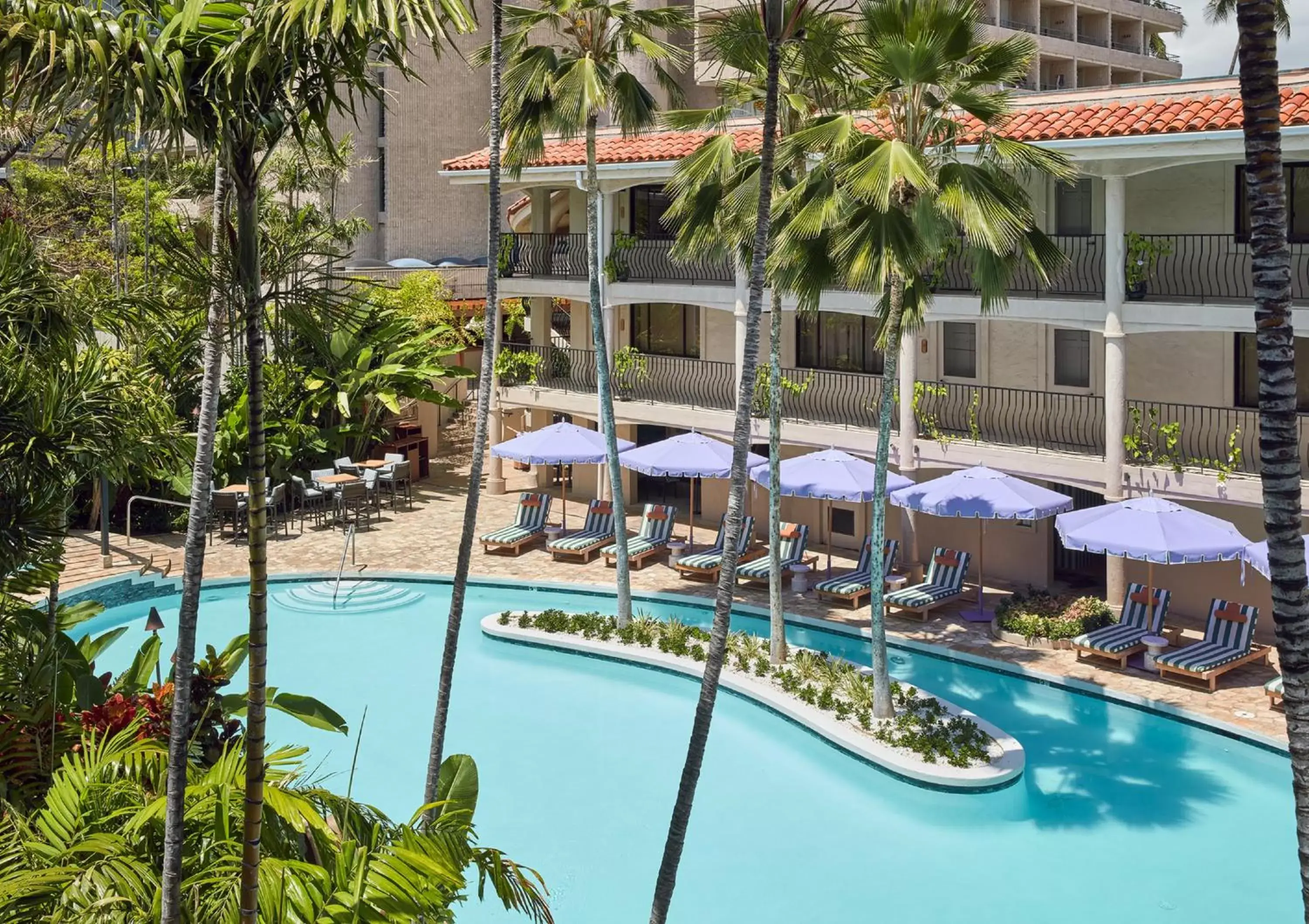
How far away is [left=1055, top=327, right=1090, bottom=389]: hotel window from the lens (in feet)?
79.8

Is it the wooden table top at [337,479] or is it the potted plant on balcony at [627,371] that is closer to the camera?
the wooden table top at [337,479]

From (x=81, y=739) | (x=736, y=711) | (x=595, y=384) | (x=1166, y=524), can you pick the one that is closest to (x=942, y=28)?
(x=1166, y=524)

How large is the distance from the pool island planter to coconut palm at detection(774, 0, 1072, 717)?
4.09 m

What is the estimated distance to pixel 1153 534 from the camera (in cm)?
1938

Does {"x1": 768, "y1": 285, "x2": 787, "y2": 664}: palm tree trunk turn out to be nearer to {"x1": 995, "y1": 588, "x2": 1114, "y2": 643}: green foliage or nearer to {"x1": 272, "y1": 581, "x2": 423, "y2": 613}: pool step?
{"x1": 995, "y1": 588, "x2": 1114, "y2": 643}: green foliage

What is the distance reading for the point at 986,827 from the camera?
15750 mm

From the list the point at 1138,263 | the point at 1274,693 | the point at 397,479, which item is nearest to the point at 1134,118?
the point at 1138,263

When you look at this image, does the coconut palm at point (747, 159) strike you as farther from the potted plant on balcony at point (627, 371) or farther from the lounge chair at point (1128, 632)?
Answer: the potted plant on balcony at point (627, 371)

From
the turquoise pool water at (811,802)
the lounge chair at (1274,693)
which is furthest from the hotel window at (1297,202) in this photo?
the turquoise pool water at (811,802)

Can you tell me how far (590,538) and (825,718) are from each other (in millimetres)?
9563

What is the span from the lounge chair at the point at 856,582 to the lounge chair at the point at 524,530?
6.03 meters

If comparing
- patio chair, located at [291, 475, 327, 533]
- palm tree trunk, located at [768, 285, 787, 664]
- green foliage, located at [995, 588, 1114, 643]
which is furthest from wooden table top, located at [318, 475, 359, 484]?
green foliage, located at [995, 588, 1114, 643]

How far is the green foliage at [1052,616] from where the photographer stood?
69.2 feet

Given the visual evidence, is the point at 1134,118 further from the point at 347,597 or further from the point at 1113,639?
the point at 347,597
